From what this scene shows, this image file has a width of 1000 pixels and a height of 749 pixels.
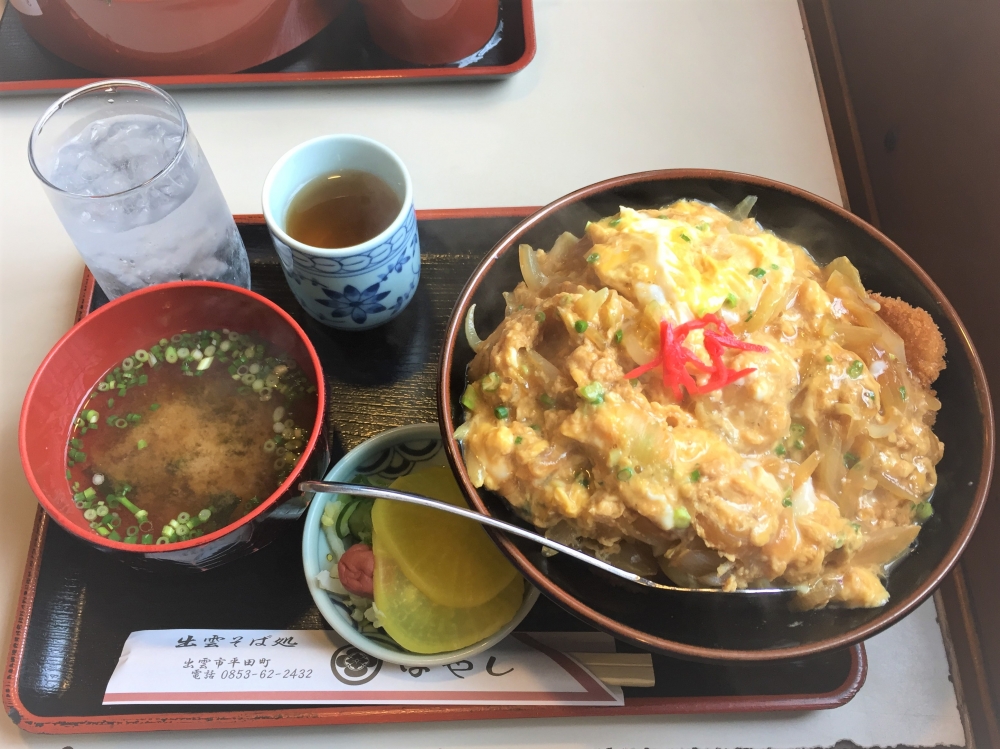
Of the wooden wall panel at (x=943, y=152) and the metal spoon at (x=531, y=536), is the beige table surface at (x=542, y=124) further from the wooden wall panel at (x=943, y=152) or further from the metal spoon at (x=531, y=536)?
the metal spoon at (x=531, y=536)

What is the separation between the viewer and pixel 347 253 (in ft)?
4.92

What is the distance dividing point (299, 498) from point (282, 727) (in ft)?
1.66

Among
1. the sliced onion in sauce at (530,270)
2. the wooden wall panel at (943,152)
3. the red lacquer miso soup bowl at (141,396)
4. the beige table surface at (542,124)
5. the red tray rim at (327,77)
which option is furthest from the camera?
the red tray rim at (327,77)

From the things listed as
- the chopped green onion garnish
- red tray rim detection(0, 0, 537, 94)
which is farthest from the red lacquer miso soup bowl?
red tray rim detection(0, 0, 537, 94)

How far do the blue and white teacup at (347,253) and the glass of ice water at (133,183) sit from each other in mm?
194

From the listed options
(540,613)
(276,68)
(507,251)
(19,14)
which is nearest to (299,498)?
(540,613)

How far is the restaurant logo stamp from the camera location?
142 cm

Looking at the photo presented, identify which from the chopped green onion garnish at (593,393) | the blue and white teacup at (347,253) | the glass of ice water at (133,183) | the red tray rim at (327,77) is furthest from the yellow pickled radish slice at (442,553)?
the red tray rim at (327,77)

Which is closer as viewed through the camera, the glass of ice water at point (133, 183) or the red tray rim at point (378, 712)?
the red tray rim at point (378, 712)

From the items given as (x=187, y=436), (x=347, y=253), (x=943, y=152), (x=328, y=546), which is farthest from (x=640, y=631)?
(x=943, y=152)

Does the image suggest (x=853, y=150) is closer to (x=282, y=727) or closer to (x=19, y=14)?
(x=282, y=727)

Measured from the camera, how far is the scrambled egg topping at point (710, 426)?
3.88 ft

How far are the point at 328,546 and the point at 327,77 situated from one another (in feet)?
5.28

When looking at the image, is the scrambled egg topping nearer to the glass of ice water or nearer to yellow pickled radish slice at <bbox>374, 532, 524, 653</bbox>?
yellow pickled radish slice at <bbox>374, 532, 524, 653</bbox>
